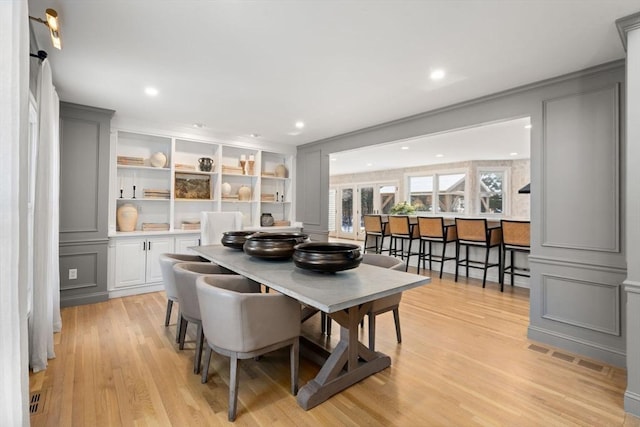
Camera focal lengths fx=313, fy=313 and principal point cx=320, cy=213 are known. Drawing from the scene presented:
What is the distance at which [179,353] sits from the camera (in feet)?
8.51

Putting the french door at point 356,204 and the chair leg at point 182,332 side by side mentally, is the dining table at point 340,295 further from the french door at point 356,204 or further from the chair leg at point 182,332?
the french door at point 356,204

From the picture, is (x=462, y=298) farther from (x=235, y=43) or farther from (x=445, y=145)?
(x=235, y=43)

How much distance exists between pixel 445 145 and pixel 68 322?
6.29 metres

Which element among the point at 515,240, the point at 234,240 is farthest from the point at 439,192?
the point at 234,240

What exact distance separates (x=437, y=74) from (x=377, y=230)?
159 inches

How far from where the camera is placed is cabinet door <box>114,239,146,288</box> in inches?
162

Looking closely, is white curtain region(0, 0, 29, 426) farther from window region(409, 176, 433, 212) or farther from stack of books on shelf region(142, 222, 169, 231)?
window region(409, 176, 433, 212)

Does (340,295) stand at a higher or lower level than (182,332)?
higher

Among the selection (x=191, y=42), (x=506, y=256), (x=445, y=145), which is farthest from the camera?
(x=445, y=145)

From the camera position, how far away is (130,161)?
4.40 metres

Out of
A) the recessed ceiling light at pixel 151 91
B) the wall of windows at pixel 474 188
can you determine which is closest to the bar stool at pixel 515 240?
the wall of windows at pixel 474 188

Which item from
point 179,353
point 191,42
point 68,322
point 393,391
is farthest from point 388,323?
point 68,322

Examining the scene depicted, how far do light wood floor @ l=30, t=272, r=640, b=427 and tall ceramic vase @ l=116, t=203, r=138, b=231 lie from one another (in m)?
1.40

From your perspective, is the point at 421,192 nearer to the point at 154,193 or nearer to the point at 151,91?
the point at 154,193
